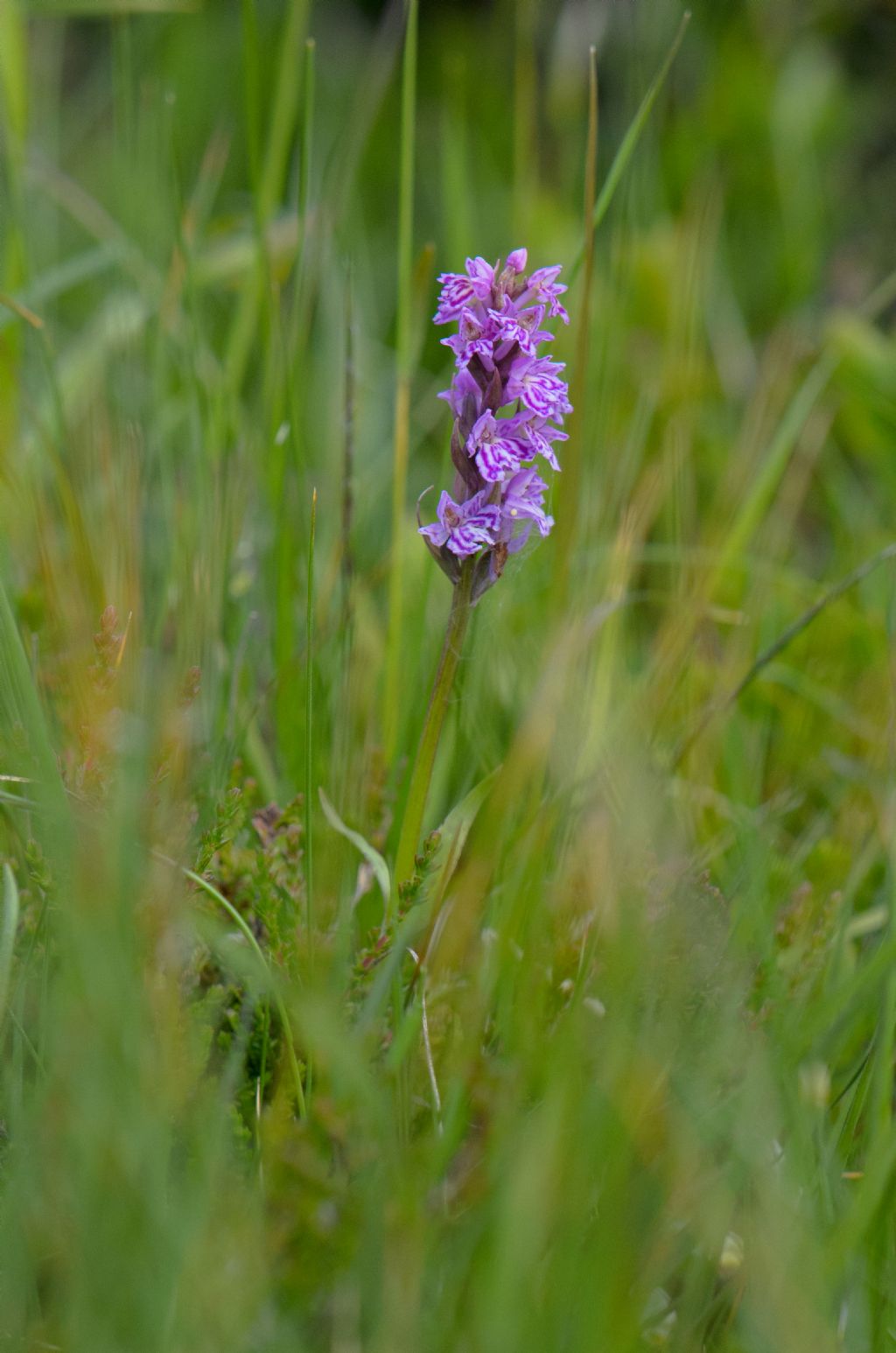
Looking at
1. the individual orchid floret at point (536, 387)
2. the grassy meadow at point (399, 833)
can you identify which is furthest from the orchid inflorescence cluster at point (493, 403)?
the grassy meadow at point (399, 833)

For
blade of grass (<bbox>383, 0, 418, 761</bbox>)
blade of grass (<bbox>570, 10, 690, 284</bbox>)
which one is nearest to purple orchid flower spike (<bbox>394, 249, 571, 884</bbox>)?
blade of grass (<bbox>570, 10, 690, 284</bbox>)

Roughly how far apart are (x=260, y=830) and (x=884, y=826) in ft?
1.74

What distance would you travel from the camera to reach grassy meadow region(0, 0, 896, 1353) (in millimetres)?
625

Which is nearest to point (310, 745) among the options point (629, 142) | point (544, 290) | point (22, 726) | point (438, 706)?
point (438, 706)

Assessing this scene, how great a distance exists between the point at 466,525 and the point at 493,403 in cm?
9

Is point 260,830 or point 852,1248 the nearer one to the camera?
point 852,1248

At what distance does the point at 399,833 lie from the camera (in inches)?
40.9

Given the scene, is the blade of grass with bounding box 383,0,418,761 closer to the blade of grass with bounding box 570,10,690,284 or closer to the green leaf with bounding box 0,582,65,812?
the blade of grass with bounding box 570,10,690,284

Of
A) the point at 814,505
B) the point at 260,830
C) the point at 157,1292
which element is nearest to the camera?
the point at 157,1292

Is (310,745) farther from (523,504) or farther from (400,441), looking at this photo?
(400,441)

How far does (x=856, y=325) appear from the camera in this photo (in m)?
1.92

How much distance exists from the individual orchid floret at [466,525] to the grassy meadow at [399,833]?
3.7 inches

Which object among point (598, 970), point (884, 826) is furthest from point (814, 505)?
point (598, 970)

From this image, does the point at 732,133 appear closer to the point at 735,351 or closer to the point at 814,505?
the point at 735,351
